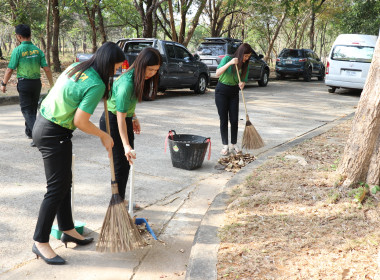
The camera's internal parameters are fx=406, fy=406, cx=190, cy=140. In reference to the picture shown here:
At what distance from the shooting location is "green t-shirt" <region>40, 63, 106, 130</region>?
278cm

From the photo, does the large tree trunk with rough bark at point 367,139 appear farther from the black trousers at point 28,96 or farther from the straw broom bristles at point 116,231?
the black trousers at point 28,96

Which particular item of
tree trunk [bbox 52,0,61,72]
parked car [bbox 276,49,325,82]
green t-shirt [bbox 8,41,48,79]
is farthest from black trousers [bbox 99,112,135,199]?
parked car [bbox 276,49,325,82]

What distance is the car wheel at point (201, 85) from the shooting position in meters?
14.2

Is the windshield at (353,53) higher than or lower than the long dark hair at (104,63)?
higher

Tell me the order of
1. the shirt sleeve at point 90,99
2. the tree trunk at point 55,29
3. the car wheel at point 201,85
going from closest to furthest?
the shirt sleeve at point 90,99
the car wheel at point 201,85
the tree trunk at point 55,29

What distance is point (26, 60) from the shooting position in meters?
6.41

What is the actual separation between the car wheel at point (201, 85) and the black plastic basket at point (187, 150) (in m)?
8.54

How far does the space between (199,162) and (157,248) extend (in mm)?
2394

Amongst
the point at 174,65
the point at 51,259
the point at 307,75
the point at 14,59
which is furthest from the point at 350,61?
the point at 51,259

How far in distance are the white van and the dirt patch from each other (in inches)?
422

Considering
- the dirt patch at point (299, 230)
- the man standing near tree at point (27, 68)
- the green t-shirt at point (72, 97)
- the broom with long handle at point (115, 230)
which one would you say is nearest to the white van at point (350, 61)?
the dirt patch at point (299, 230)

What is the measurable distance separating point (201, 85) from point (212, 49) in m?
2.27

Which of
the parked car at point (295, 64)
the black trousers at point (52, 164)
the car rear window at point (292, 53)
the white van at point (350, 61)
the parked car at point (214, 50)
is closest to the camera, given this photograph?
the black trousers at point (52, 164)

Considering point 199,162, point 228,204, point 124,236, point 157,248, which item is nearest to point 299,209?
point 228,204
